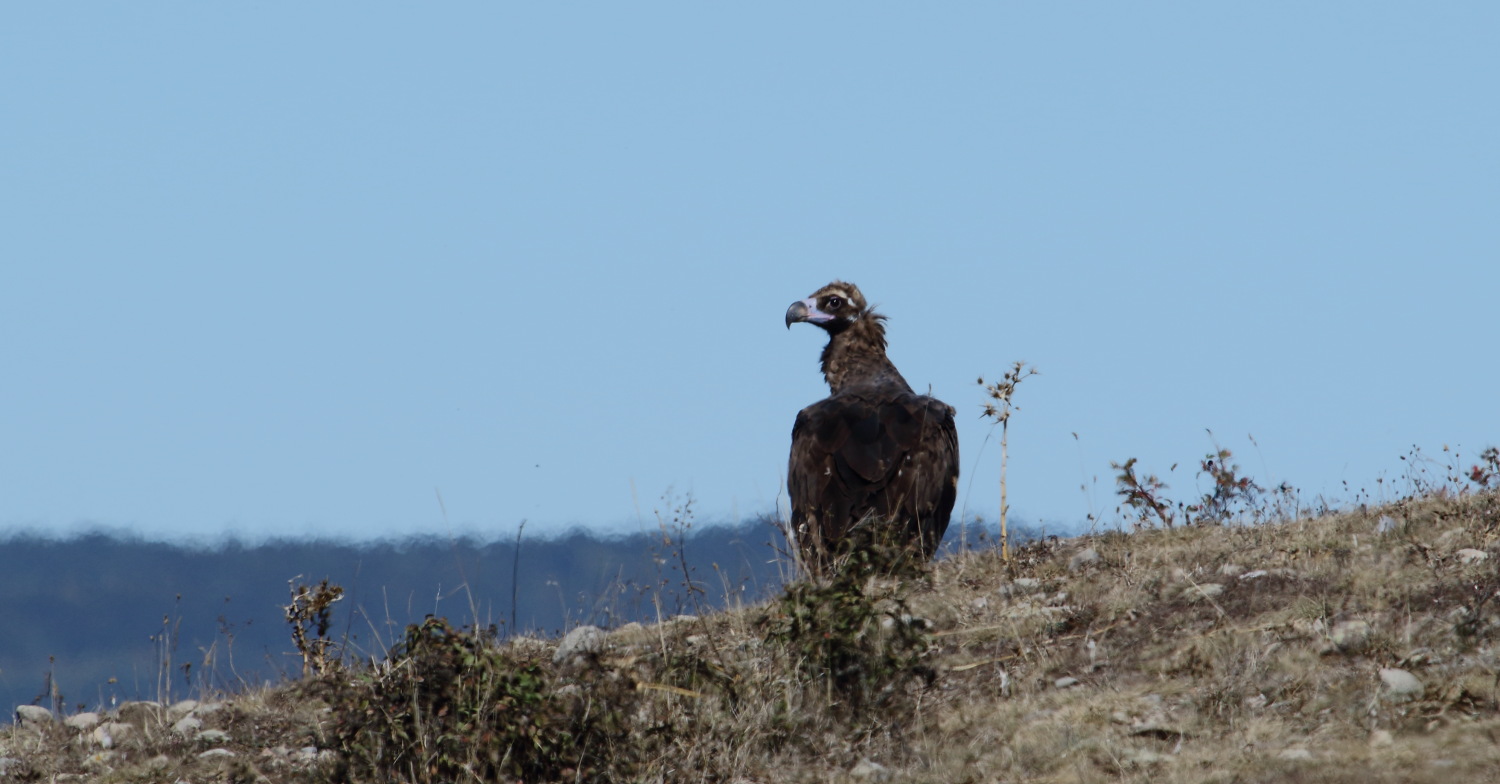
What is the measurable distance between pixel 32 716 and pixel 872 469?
5.80 meters

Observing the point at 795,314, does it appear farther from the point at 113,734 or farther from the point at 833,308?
the point at 113,734

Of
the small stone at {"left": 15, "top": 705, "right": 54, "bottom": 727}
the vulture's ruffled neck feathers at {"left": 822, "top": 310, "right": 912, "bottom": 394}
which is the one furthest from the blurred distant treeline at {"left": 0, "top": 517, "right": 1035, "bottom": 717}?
the vulture's ruffled neck feathers at {"left": 822, "top": 310, "right": 912, "bottom": 394}

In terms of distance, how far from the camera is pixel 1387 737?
6.65m

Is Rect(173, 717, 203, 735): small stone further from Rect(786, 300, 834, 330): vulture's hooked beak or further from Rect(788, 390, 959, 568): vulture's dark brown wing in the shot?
Rect(786, 300, 834, 330): vulture's hooked beak

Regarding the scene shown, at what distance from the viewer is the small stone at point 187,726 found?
8882 mm

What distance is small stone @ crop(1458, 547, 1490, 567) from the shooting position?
28.5 ft

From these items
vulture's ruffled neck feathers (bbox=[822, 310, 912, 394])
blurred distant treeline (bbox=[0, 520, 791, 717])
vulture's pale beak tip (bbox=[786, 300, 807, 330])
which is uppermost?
vulture's pale beak tip (bbox=[786, 300, 807, 330])

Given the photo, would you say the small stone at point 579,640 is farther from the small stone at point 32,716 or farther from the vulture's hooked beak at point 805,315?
the vulture's hooked beak at point 805,315

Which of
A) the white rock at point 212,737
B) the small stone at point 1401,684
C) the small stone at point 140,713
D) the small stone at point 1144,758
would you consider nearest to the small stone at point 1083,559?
the small stone at point 1401,684

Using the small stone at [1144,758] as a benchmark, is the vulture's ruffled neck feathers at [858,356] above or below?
→ above

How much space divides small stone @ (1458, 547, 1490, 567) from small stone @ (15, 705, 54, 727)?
857 centimetres

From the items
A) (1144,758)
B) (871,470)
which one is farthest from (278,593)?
(1144,758)

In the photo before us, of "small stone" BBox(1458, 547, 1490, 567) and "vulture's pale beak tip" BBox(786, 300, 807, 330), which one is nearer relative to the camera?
"small stone" BBox(1458, 547, 1490, 567)

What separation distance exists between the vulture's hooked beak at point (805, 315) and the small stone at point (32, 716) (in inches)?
275
